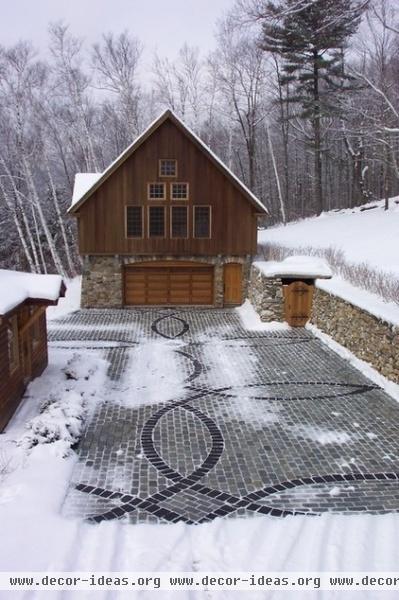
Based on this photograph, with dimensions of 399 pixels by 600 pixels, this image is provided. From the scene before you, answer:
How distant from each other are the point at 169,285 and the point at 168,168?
18.4 feet

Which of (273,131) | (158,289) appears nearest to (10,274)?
(158,289)

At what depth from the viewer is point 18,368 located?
1189cm

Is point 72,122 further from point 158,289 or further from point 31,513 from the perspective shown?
point 31,513

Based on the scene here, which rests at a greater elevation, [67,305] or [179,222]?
[179,222]

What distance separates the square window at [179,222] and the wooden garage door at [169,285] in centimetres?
170

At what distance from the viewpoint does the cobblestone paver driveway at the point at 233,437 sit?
25.5 ft

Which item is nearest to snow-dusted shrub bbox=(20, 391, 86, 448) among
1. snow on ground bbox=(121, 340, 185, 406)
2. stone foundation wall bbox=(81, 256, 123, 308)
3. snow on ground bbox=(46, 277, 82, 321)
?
snow on ground bbox=(121, 340, 185, 406)

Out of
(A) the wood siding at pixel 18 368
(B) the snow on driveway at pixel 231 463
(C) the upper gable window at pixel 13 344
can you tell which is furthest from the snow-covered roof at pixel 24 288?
(B) the snow on driveway at pixel 231 463

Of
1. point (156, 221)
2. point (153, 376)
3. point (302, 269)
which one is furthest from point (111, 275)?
point (153, 376)

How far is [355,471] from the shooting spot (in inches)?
339

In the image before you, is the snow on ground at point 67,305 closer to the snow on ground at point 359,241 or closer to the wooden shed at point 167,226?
the wooden shed at point 167,226

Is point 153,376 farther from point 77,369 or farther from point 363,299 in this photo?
point 363,299

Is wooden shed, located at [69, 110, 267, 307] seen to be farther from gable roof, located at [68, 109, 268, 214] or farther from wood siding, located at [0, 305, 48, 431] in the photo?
wood siding, located at [0, 305, 48, 431]

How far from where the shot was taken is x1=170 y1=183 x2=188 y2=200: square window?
77.3 feet
